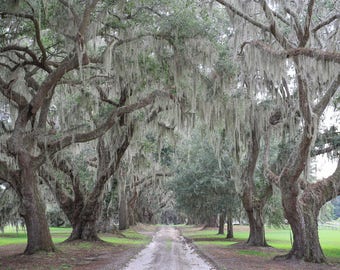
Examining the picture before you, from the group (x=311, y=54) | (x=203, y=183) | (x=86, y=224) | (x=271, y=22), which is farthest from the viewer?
(x=203, y=183)

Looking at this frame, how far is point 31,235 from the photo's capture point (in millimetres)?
12125

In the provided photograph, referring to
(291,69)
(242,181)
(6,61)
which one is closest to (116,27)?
(6,61)

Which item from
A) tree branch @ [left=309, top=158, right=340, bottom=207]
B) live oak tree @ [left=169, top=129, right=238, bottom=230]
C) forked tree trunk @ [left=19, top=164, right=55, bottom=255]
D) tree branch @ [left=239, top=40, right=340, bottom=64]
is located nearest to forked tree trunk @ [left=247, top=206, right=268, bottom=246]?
live oak tree @ [left=169, top=129, right=238, bottom=230]

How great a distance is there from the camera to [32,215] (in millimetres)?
12086

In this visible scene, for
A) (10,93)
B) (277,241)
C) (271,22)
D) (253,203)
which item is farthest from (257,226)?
(10,93)

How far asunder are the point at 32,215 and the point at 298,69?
842cm

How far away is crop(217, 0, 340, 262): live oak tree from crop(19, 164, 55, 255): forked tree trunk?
7173mm

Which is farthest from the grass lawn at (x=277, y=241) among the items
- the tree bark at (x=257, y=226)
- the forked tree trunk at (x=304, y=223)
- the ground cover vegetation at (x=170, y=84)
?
the ground cover vegetation at (x=170, y=84)

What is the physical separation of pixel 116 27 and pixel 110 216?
812 inches

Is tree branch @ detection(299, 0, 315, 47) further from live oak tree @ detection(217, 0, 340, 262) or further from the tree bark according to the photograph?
the tree bark

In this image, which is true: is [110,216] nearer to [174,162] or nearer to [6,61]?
[174,162]

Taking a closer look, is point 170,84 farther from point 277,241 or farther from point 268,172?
point 277,241

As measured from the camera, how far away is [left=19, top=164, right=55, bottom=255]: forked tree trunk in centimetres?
1208

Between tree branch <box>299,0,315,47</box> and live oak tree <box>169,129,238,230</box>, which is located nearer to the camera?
tree branch <box>299,0,315,47</box>
